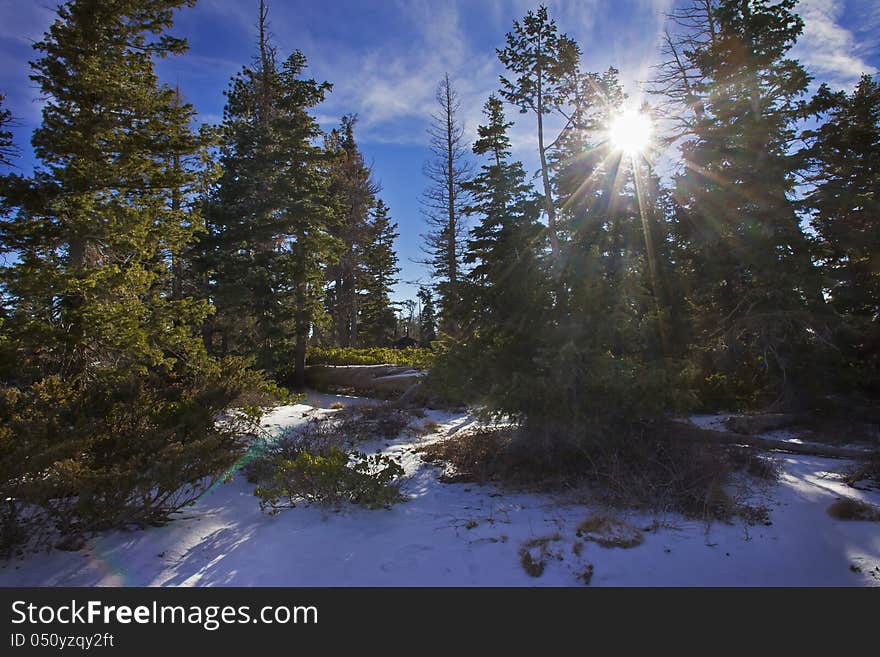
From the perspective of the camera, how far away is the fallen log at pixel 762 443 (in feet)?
22.1

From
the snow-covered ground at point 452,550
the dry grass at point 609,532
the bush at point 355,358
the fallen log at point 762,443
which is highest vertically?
the bush at point 355,358

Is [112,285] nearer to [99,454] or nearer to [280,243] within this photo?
[99,454]

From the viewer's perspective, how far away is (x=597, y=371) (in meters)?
5.93

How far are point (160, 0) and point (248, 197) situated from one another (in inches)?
451

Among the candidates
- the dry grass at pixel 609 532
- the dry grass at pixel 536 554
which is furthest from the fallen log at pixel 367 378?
the dry grass at pixel 536 554

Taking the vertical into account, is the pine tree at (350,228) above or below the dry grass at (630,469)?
above

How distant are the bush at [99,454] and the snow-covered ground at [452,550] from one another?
31 centimetres

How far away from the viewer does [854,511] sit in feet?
16.0

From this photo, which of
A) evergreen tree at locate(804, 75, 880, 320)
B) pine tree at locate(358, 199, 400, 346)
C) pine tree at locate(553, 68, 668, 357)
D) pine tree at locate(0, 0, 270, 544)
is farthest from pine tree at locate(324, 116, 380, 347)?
evergreen tree at locate(804, 75, 880, 320)

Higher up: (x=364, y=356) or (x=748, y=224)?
(x=748, y=224)

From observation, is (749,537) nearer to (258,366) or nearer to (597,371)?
(597,371)

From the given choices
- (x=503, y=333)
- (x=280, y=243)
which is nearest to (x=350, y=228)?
(x=280, y=243)

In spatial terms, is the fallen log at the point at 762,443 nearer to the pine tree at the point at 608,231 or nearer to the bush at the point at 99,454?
the pine tree at the point at 608,231
